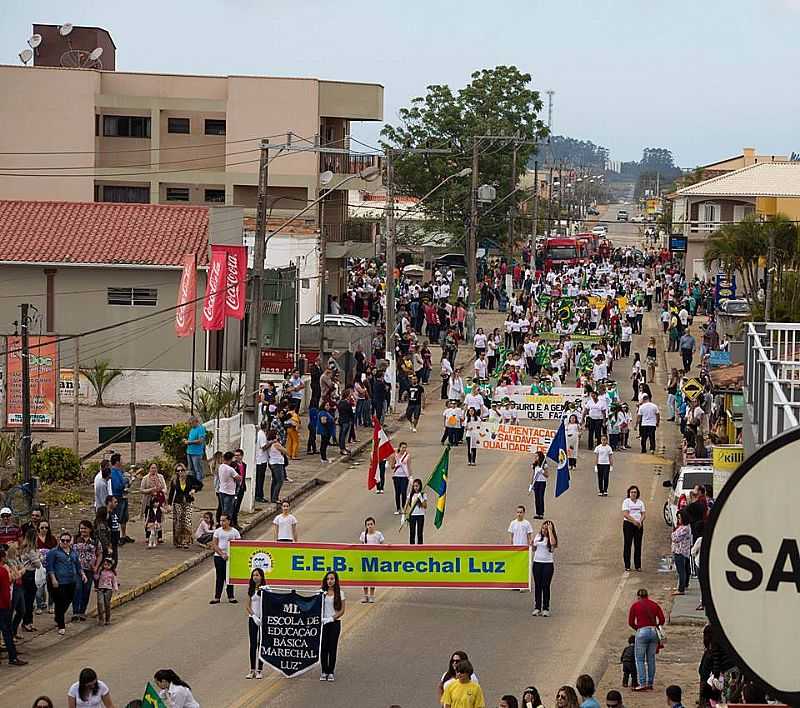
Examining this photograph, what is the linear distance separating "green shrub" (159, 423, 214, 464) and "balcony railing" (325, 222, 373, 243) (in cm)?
2773

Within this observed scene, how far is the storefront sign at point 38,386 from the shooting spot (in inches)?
1232

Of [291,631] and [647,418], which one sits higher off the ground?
[647,418]

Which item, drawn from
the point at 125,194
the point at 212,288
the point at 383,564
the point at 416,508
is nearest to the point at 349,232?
the point at 125,194

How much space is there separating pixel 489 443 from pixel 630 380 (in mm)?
16650

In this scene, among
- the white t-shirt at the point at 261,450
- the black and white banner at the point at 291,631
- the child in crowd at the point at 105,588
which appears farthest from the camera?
the white t-shirt at the point at 261,450

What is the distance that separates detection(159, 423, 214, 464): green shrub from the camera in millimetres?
30125

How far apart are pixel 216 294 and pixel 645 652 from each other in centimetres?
1864

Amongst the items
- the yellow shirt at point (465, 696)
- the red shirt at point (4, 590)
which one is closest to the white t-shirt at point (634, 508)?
the red shirt at point (4, 590)

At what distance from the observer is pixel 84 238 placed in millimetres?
42438

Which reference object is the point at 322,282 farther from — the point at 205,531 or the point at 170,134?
the point at 205,531

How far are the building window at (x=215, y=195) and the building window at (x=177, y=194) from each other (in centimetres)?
86

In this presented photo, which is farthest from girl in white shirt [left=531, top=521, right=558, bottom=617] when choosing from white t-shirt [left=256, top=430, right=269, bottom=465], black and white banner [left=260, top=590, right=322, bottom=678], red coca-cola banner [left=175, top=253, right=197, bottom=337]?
red coca-cola banner [left=175, top=253, right=197, bottom=337]

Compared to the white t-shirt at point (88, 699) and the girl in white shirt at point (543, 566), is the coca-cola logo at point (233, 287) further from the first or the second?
the white t-shirt at point (88, 699)

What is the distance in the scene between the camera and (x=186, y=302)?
3575 centimetres
